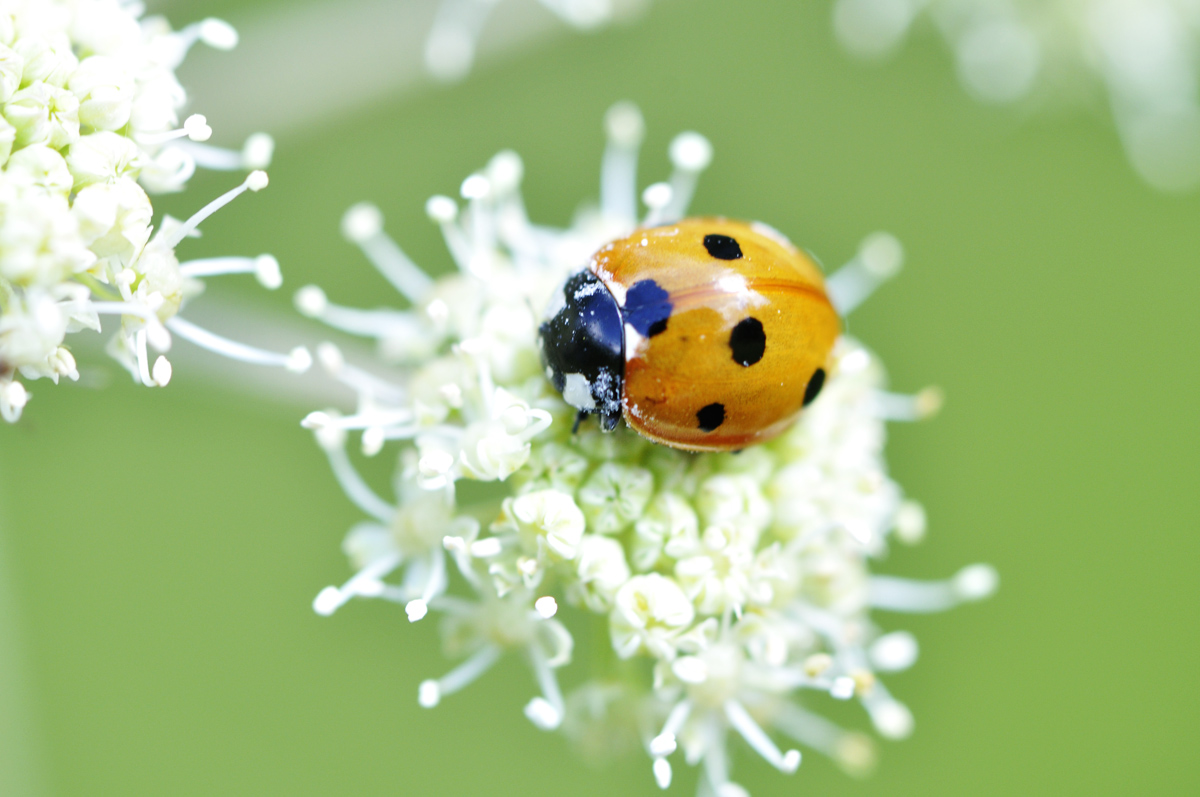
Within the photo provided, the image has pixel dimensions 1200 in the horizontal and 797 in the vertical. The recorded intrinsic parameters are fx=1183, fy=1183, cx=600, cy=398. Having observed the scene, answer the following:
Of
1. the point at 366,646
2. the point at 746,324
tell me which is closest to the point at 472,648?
the point at 746,324

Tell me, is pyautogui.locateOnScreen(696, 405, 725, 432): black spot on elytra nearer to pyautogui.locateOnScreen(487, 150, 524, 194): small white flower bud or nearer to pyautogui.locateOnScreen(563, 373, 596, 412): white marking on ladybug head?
pyautogui.locateOnScreen(563, 373, 596, 412): white marking on ladybug head

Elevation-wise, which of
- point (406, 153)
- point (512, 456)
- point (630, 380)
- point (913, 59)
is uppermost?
point (913, 59)

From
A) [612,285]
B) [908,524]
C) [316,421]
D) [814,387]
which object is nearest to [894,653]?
[908,524]

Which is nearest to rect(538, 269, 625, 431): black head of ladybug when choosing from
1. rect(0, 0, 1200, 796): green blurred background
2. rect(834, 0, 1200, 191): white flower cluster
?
rect(0, 0, 1200, 796): green blurred background

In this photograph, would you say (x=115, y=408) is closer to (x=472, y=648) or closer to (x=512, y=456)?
(x=472, y=648)

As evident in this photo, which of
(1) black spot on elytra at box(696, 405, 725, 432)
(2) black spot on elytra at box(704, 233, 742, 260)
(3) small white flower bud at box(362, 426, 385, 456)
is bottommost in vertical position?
(3) small white flower bud at box(362, 426, 385, 456)
